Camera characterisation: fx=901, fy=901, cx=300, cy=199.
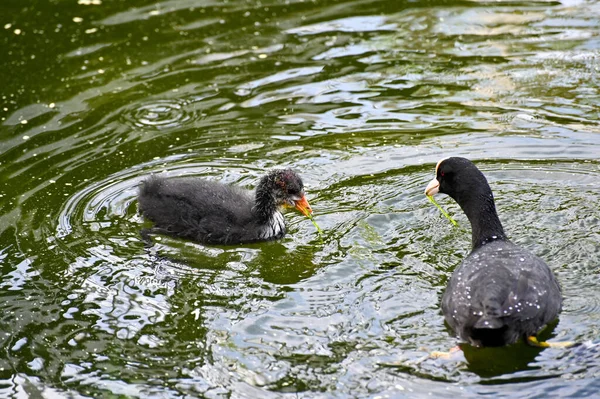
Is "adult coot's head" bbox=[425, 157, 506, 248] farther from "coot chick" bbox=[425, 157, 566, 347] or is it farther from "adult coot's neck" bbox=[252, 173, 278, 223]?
"adult coot's neck" bbox=[252, 173, 278, 223]

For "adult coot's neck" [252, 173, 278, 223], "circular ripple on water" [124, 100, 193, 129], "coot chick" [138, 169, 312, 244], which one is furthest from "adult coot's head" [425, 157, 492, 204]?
"circular ripple on water" [124, 100, 193, 129]

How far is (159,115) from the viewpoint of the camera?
998 centimetres

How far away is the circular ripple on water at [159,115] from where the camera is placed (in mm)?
9773

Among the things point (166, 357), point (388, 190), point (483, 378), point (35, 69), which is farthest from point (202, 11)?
point (483, 378)

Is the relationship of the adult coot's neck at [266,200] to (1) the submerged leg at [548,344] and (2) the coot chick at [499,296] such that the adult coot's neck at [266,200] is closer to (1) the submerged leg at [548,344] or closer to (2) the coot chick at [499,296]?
(2) the coot chick at [499,296]

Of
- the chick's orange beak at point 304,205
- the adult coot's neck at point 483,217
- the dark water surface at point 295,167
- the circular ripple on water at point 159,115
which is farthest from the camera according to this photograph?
→ the circular ripple on water at point 159,115

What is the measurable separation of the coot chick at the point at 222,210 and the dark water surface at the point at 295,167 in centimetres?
14

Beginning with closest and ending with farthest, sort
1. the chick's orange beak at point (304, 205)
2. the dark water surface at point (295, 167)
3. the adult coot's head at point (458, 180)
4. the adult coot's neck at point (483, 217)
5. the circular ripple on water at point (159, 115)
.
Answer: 1. the dark water surface at point (295, 167)
2. the adult coot's neck at point (483, 217)
3. the adult coot's head at point (458, 180)
4. the chick's orange beak at point (304, 205)
5. the circular ripple on water at point (159, 115)

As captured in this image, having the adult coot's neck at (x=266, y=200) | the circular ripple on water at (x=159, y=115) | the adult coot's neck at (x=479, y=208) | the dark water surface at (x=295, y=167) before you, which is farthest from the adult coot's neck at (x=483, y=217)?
the circular ripple on water at (x=159, y=115)

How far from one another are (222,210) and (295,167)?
1.24m

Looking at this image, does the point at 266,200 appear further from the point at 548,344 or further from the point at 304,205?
the point at 548,344

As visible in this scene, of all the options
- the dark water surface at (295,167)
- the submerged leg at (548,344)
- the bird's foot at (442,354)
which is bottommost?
the submerged leg at (548,344)

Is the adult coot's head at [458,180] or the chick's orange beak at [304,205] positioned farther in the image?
the chick's orange beak at [304,205]

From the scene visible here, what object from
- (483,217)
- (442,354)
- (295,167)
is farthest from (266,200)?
(442,354)
